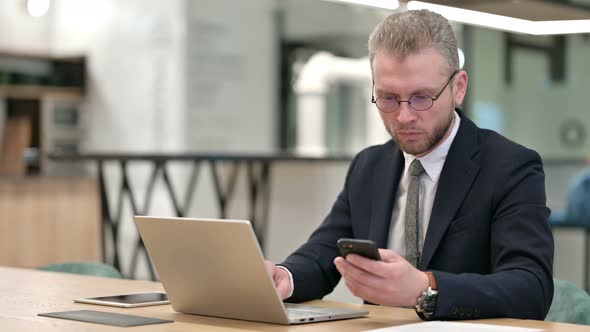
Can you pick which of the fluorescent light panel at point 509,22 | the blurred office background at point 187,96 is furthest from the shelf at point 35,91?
the fluorescent light panel at point 509,22

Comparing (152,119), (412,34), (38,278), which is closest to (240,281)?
(412,34)

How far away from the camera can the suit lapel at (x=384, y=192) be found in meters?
2.36

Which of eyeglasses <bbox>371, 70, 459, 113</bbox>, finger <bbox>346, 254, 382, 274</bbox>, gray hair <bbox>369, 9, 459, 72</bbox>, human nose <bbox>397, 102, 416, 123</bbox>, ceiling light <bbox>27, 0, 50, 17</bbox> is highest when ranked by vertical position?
ceiling light <bbox>27, 0, 50, 17</bbox>

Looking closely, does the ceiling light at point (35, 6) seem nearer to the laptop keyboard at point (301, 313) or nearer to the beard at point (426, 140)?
the beard at point (426, 140)

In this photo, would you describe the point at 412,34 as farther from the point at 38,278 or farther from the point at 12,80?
the point at 12,80

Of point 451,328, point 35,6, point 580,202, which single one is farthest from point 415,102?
point 35,6

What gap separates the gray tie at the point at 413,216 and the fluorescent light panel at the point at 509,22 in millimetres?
490

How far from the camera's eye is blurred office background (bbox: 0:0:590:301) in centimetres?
816

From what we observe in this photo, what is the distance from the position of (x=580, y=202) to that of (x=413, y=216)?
3927 millimetres

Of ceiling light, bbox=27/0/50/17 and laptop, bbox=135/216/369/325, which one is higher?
ceiling light, bbox=27/0/50/17

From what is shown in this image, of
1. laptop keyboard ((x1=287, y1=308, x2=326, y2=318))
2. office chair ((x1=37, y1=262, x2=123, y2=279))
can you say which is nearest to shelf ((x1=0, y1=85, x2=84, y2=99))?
office chair ((x1=37, y1=262, x2=123, y2=279))

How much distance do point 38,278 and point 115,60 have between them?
6.81m

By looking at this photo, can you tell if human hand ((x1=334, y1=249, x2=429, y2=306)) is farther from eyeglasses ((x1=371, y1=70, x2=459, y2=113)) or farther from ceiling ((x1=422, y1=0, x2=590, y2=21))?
ceiling ((x1=422, y1=0, x2=590, y2=21))

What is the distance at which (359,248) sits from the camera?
176 centimetres
